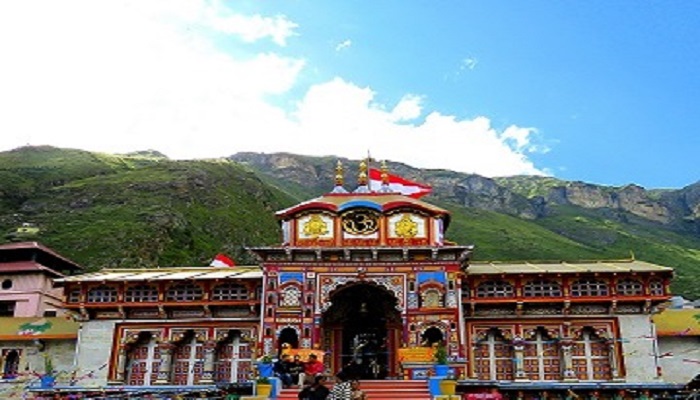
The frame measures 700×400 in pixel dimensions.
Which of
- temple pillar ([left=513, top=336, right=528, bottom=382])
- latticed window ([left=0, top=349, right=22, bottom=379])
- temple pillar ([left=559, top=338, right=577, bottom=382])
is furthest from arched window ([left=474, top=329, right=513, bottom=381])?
latticed window ([left=0, top=349, right=22, bottom=379])

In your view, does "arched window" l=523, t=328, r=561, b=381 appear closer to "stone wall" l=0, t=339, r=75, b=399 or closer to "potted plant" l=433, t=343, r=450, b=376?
"potted plant" l=433, t=343, r=450, b=376

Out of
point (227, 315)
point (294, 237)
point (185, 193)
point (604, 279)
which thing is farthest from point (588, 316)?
point (185, 193)

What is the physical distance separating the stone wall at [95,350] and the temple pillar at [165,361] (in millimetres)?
2441

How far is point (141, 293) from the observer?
33.5 meters

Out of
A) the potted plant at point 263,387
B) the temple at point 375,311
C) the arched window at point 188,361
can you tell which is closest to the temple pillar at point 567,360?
the temple at point 375,311

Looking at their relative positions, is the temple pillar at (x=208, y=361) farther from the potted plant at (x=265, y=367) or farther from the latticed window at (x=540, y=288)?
the latticed window at (x=540, y=288)

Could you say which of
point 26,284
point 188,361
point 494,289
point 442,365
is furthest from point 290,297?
point 26,284

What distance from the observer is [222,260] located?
44000 millimetres

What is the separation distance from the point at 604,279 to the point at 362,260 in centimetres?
1154

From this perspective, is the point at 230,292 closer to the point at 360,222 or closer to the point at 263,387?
the point at 360,222

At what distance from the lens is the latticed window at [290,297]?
30734 millimetres

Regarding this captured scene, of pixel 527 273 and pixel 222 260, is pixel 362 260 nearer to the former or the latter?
pixel 527 273

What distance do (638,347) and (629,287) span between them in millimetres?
2787

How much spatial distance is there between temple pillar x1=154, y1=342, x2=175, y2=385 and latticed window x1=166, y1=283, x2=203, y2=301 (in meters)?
2.21
